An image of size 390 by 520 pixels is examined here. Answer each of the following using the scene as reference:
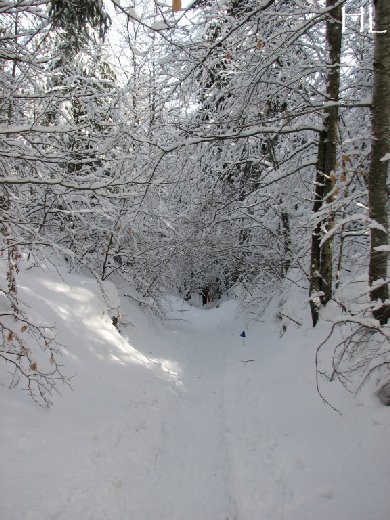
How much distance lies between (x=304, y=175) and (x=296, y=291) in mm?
3584

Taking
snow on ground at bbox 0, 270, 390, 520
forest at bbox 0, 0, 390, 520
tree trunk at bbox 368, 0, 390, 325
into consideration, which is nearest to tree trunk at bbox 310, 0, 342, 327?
forest at bbox 0, 0, 390, 520

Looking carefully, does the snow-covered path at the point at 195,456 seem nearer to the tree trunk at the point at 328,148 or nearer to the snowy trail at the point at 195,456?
the snowy trail at the point at 195,456

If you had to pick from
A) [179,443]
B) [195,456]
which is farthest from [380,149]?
[179,443]

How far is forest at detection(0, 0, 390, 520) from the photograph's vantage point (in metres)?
4.36

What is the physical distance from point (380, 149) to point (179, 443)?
4968 mm

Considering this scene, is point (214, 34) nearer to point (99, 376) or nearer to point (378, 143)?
point (378, 143)

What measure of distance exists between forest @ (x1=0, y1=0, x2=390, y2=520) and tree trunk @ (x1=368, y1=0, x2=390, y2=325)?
19mm

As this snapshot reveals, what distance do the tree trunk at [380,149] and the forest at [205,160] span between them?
0.06ft

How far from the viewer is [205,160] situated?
28.5 ft

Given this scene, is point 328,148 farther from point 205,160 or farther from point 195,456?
point 195,456

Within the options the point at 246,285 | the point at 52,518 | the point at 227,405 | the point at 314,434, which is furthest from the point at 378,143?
the point at 246,285

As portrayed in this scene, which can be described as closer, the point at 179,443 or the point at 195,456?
the point at 195,456

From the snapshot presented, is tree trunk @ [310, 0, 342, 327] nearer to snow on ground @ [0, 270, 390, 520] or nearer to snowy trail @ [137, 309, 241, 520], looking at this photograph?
snow on ground @ [0, 270, 390, 520]

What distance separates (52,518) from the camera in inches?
144
